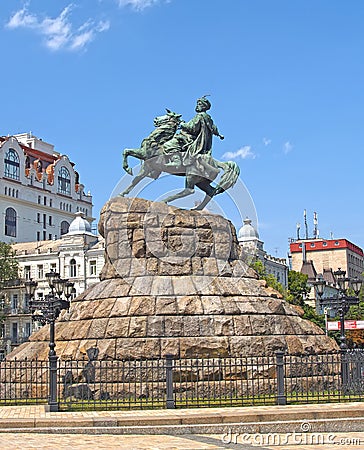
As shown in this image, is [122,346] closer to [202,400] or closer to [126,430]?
[202,400]

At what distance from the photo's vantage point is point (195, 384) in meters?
18.2

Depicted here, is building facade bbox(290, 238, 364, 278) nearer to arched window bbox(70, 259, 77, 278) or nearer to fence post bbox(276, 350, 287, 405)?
arched window bbox(70, 259, 77, 278)

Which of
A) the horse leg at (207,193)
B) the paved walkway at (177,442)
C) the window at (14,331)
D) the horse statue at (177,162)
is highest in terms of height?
the horse statue at (177,162)

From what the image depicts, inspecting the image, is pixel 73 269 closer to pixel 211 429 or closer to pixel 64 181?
pixel 64 181

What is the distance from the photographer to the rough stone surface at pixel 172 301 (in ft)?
64.6

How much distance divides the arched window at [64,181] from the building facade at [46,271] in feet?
68.5

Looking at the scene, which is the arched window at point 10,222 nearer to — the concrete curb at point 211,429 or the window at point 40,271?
the window at point 40,271

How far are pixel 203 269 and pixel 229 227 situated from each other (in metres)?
2.25

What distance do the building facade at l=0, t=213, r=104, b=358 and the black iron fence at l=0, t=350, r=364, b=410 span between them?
159 ft

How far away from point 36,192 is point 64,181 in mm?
7101

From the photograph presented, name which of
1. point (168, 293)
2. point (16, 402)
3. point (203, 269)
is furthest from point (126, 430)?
point (203, 269)

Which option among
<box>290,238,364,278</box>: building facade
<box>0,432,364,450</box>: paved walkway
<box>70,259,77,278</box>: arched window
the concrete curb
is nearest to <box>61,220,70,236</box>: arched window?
<box>70,259,77,278</box>: arched window

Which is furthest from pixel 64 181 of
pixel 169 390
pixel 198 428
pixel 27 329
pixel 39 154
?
pixel 198 428

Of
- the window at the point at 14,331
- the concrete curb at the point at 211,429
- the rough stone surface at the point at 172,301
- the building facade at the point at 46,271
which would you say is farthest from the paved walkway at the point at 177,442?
the window at the point at 14,331
